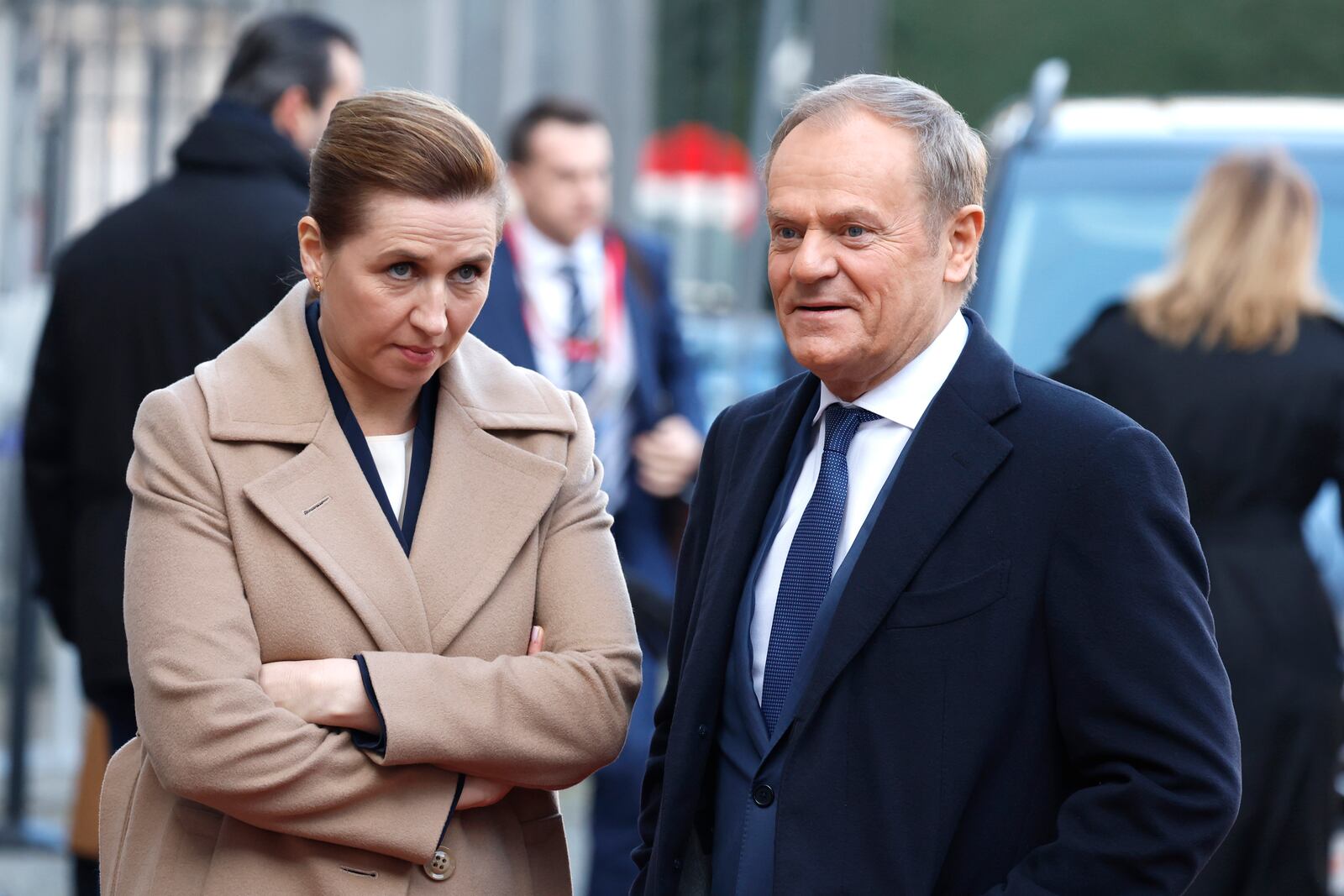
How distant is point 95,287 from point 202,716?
1.90 m

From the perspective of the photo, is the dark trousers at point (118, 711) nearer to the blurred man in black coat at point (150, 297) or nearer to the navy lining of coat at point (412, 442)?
the blurred man in black coat at point (150, 297)

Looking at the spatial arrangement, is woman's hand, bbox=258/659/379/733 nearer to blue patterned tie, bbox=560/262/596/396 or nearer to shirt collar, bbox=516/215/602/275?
blue patterned tie, bbox=560/262/596/396

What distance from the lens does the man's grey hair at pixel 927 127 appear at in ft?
8.23

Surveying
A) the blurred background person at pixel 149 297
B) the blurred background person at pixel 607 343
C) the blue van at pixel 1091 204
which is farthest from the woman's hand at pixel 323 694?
the blue van at pixel 1091 204

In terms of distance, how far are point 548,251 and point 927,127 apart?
121 inches

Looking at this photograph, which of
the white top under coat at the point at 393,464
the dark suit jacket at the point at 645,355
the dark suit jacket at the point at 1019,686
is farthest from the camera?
the dark suit jacket at the point at 645,355

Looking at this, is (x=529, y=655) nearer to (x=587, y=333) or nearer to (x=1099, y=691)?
(x=1099, y=691)

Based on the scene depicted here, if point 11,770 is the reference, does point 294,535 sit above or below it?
above

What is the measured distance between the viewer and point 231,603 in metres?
2.56

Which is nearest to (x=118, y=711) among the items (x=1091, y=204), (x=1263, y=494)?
(x=1263, y=494)

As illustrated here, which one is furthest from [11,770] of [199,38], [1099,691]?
[1099,691]

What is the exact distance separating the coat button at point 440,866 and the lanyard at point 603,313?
8.98 feet

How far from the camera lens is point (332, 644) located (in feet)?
8.57

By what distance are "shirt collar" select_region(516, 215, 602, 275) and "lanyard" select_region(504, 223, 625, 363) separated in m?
0.02
